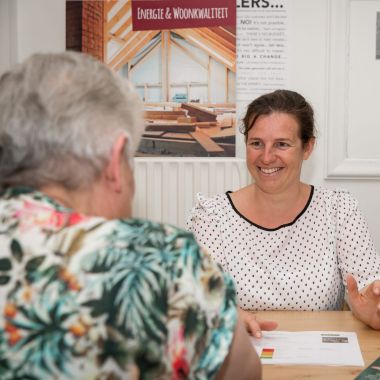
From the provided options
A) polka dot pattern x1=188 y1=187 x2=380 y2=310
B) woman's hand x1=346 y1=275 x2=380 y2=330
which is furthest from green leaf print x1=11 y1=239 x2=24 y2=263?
polka dot pattern x1=188 y1=187 x2=380 y2=310

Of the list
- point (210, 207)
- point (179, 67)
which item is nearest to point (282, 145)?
point (210, 207)

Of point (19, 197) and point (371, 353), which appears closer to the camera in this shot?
point (19, 197)

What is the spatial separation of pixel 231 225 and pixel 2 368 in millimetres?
1361

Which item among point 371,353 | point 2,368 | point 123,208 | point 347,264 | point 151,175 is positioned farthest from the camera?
point 151,175

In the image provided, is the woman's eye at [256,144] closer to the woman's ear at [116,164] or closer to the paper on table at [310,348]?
the paper on table at [310,348]

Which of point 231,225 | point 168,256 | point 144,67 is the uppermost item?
point 144,67

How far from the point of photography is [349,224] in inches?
79.9

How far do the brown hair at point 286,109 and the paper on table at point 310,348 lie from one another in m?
0.78

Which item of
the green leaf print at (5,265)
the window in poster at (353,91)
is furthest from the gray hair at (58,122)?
the window in poster at (353,91)

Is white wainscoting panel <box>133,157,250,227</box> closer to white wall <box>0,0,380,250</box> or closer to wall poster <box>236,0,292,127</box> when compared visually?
white wall <box>0,0,380,250</box>

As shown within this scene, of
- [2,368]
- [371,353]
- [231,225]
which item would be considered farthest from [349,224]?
[2,368]

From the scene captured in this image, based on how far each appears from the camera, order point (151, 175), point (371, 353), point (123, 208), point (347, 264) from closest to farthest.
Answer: point (123, 208), point (371, 353), point (347, 264), point (151, 175)

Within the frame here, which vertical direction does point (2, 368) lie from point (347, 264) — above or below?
above

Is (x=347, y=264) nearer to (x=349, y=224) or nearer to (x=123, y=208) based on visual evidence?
(x=349, y=224)
